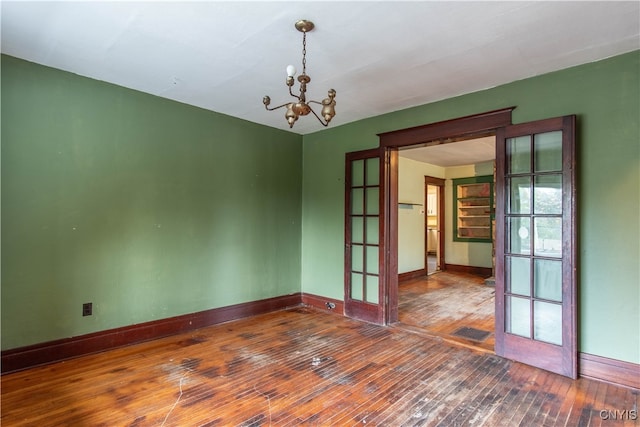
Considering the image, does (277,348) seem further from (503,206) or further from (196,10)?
(196,10)

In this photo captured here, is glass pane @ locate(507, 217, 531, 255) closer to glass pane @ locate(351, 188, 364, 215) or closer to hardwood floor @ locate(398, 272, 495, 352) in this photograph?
hardwood floor @ locate(398, 272, 495, 352)

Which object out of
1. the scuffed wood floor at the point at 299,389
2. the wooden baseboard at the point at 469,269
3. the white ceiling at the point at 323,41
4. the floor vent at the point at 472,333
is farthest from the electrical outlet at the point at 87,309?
the wooden baseboard at the point at 469,269

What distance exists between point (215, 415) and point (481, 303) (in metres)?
4.45

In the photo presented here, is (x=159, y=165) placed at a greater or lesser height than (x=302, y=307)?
greater

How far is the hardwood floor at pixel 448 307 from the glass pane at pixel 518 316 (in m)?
0.36

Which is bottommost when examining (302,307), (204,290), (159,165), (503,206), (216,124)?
(302,307)

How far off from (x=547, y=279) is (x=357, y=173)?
2.56 metres

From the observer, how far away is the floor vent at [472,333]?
3735 millimetres

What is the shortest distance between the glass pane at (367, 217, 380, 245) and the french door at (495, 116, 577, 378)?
150 centimetres

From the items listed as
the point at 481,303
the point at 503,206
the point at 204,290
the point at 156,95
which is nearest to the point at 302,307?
the point at 204,290

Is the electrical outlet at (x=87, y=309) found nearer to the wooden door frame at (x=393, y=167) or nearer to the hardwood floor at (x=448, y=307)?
the wooden door frame at (x=393, y=167)

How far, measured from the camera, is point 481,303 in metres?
5.26

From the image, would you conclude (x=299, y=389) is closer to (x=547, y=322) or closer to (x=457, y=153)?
(x=547, y=322)

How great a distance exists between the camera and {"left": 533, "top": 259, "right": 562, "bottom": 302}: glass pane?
295cm
